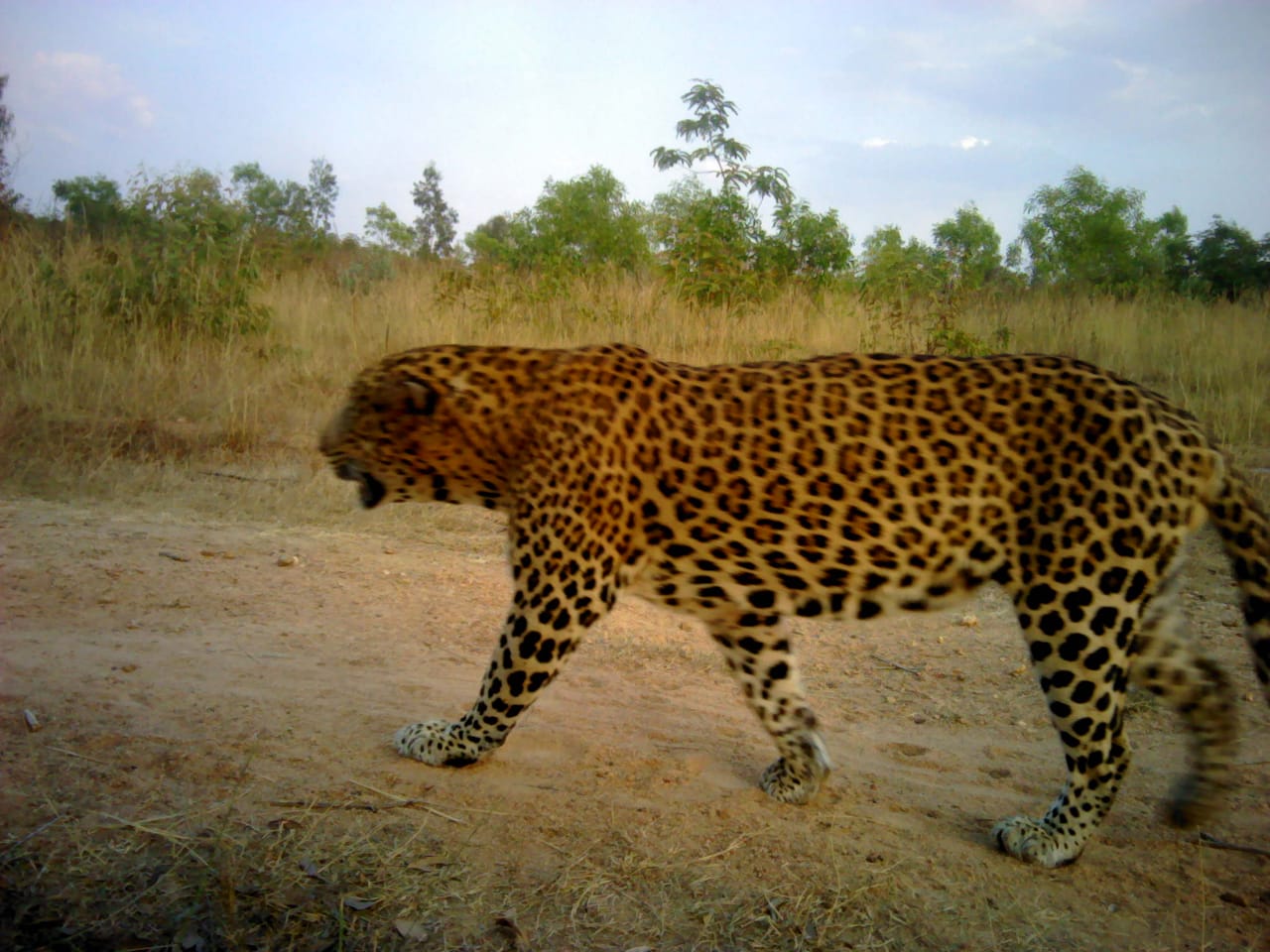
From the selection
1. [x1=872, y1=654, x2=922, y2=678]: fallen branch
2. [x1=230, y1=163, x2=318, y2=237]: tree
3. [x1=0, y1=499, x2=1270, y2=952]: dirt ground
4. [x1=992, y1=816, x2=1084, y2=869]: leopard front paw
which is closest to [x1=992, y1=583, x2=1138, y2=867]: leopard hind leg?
[x1=992, y1=816, x2=1084, y2=869]: leopard front paw

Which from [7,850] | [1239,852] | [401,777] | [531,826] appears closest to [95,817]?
[7,850]

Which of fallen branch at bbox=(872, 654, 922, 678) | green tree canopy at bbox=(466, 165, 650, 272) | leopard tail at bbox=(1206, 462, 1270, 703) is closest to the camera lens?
leopard tail at bbox=(1206, 462, 1270, 703)

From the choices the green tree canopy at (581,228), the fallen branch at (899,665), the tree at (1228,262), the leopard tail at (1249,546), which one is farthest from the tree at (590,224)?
the leopard tail at (1249,546)

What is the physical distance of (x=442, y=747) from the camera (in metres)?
4.10

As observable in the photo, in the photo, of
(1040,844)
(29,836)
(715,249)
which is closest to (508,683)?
(29,836)

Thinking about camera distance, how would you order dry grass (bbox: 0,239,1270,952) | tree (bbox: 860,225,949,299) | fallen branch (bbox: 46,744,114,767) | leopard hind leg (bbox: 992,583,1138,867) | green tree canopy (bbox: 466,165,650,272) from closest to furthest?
dry grass (bbox: 0,239,1270,952) → leopard hind leg (bbox: 992,583,1138,867) → fallen branch (bbox: 46,744,114,767) → tree (bbox: 860,225,949,299) → green tree canopy (bbox: 466,165,650,272)

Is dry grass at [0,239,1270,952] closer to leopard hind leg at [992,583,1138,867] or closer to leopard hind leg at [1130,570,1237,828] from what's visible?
leopard hind leg at [992,583,1138,867]

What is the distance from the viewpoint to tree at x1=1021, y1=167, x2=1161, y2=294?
19172 millimetres

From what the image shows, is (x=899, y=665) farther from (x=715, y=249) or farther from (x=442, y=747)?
(x=715, y=249)

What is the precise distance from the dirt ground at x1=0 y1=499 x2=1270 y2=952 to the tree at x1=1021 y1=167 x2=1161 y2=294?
48.2 feet

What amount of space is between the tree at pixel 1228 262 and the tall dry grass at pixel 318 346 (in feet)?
9.86

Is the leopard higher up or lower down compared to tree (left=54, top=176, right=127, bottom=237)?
lower down

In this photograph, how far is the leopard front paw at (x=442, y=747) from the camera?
4.09m

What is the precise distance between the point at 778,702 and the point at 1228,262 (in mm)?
17306
